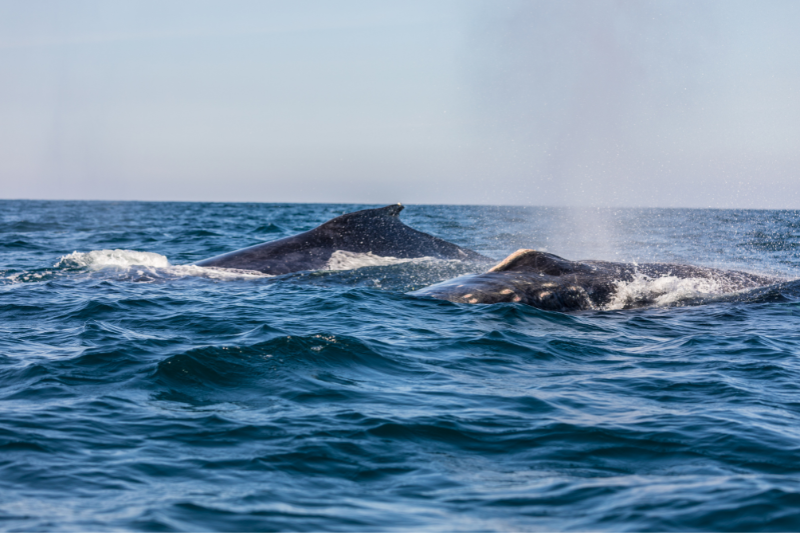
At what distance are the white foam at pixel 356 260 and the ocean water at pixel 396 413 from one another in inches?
87.6

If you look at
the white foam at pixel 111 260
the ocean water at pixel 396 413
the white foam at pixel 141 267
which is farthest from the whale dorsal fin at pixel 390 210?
the white foam at pixel 111 260

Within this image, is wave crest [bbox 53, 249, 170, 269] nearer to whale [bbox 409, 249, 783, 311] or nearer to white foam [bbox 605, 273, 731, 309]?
whale [bbox 409, 249, 783, 311]

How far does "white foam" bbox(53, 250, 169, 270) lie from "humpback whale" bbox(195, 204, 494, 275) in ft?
5.57

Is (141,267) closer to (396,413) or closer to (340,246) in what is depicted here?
(340,246)

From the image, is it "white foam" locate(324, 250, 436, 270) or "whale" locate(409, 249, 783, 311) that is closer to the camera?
"whale" locate(409, 249, 783, 311)

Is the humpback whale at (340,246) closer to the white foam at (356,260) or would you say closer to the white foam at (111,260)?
the white foam at (356,260)

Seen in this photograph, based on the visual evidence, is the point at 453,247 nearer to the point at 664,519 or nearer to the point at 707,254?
the point at 707,254

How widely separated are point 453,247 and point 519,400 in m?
9.18

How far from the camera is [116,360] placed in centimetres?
712

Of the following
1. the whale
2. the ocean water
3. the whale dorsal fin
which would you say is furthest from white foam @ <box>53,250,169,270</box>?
the whale

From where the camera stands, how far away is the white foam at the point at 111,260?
49.3 ft

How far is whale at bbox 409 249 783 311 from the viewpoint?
33.0 feet

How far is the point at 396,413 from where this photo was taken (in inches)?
218

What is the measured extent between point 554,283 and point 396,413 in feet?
17.8
